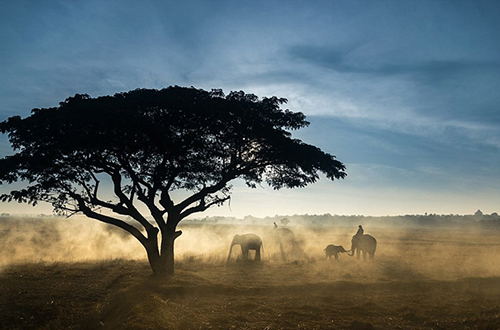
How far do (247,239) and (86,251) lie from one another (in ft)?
62.7

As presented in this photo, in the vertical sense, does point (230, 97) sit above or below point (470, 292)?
above

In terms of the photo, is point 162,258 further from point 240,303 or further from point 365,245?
point 365,245

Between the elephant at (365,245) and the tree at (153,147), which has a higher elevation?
the tree at (153,147)

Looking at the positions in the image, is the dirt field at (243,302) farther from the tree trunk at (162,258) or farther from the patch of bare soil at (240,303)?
the tree trunk at (162,258)

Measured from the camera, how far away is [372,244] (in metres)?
31.1

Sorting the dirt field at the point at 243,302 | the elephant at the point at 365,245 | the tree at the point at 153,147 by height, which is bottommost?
the dirt field at the point at 243,302

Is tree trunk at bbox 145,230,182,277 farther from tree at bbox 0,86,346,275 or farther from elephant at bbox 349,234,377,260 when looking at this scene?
elephant at bbox 349,234,377,260

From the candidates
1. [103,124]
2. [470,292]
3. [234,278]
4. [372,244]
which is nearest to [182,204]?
[234,278]

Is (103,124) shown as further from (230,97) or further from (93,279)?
(93,279)

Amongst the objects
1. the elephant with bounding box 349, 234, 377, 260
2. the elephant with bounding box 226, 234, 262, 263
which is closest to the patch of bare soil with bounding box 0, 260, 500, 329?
the elephant with bounding box 226, 234, 262, 263

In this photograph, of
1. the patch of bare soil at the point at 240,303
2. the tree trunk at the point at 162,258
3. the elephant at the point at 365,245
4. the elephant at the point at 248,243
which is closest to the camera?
the patch of bare soil at the point at 240,303

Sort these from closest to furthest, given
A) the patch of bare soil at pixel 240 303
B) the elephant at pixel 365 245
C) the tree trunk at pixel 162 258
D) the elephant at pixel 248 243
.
Result: the patch of bare soil at pixel 240 303, the tree trunk at pixel 162 258, the elephant at pixel 248 243, the elephant at pixel 365 245

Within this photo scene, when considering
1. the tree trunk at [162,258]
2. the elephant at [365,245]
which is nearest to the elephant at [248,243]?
the elephant at [365,245]

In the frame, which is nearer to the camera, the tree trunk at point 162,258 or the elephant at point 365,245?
the tree trunk at point 162,258
